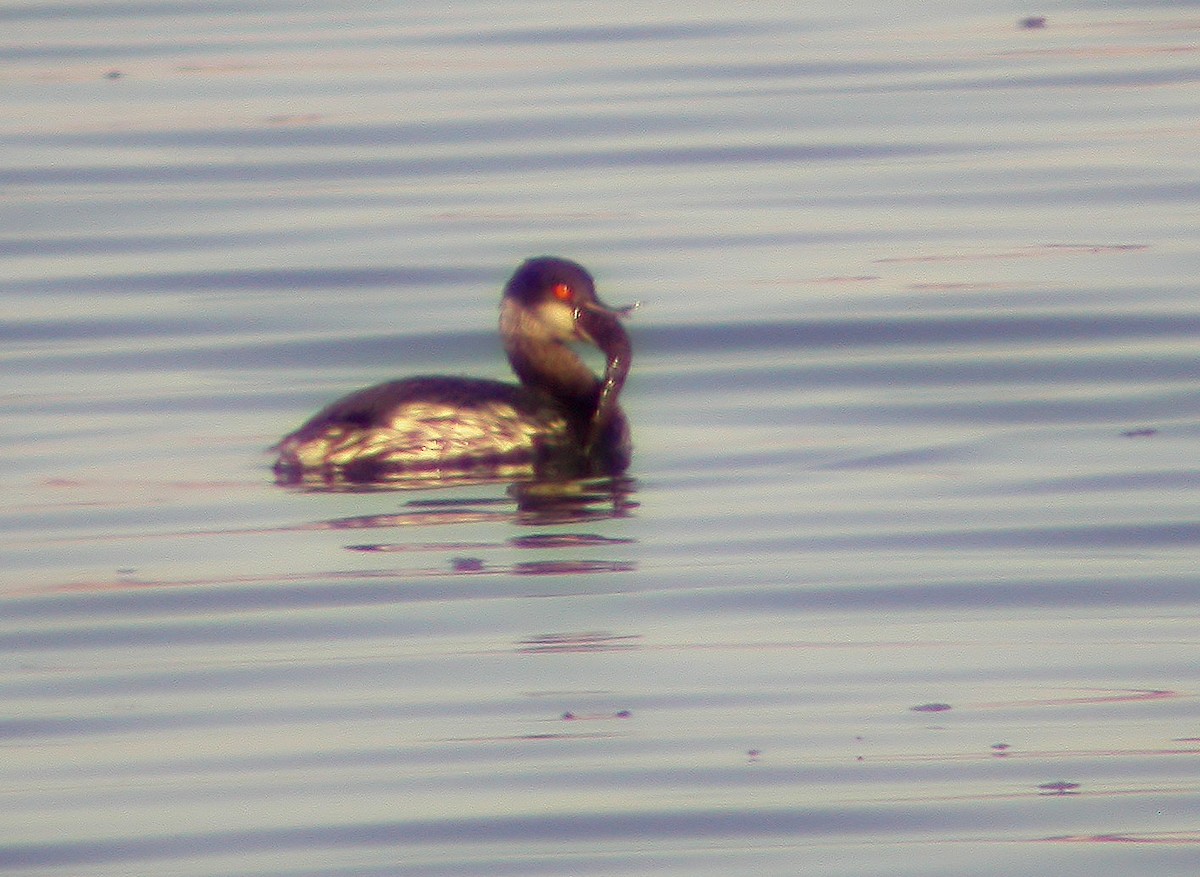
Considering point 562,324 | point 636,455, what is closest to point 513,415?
point 636,455

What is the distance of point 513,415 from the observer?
34.1 feet

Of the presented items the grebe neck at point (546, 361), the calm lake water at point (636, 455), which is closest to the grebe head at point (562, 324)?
the grebe neck at point (546, 361)

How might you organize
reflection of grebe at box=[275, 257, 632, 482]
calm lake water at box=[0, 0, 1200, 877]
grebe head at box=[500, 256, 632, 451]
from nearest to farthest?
calm lake water at box=[0, 0, 1200, 877] → reflection of grebe at box=[275, 257, 632, 482] → grebe head at box=[500, 256, 632, 451]

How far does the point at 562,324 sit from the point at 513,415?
675 millimetres

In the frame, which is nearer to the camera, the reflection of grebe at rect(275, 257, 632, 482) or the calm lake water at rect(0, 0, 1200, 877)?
the calm lake water at rect(0, 0, 1200, 877)

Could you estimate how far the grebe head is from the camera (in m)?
10.9

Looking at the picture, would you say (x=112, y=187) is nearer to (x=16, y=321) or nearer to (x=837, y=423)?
(x=16, y=321)

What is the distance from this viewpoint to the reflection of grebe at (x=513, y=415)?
1007cm

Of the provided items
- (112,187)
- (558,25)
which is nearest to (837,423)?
(112,187)

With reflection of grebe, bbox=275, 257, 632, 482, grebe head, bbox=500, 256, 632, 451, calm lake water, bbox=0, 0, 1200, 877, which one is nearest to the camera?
calm lake water, bbox=0, 0, 1200, 877

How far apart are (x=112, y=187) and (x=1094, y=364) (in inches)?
251

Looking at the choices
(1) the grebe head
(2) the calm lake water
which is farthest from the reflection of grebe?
(2) the calm lake water

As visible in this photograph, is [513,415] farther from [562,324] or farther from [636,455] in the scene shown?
[562,324]

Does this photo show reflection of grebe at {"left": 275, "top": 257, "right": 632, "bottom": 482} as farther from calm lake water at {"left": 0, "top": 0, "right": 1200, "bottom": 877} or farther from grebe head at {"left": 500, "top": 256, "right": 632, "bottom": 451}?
calm lake water at {"left": 0, "top": 0, "right": 1200, "bottom": 877}
